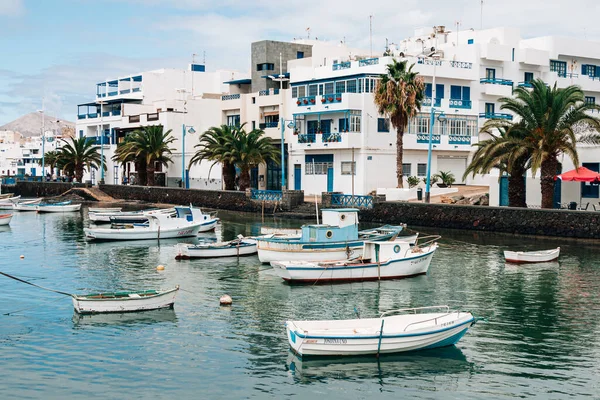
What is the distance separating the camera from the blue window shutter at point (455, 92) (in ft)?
238

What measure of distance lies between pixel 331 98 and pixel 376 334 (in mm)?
50830

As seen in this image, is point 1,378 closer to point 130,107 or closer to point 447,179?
point 447,179

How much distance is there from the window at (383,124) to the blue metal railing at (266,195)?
11623 millimetres

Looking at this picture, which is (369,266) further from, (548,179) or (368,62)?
(368,62)

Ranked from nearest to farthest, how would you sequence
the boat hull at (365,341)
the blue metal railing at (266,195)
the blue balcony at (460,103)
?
the boat hull at (365,341)
the blue metal railing at (266,195)
the blue balcony at (460,103)

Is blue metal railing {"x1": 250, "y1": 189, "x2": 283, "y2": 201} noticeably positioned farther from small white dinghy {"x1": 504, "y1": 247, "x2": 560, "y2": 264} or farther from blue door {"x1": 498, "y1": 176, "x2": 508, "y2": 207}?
small white dinghy {"x1": 504, "y1": 247, "x2": 560, "y2": 264}

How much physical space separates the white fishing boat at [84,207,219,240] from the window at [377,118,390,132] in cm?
2245

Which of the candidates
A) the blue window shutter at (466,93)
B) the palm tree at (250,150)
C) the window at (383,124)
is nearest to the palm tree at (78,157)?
the palm tree at (250,150)

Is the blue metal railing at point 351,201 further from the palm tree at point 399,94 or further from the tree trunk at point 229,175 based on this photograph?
the tree trunk at point 229,175

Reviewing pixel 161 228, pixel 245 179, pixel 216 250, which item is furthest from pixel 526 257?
pixel 245 179

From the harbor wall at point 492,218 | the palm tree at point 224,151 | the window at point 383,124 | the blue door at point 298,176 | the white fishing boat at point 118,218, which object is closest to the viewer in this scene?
the harbor wall at point 492,218

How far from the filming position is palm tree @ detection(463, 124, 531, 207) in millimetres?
49094

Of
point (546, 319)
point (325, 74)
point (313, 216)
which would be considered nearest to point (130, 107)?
point (325, 74)

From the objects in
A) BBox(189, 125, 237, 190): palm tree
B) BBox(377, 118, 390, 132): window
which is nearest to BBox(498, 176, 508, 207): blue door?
BBox(377, 118, 390, 132): window
